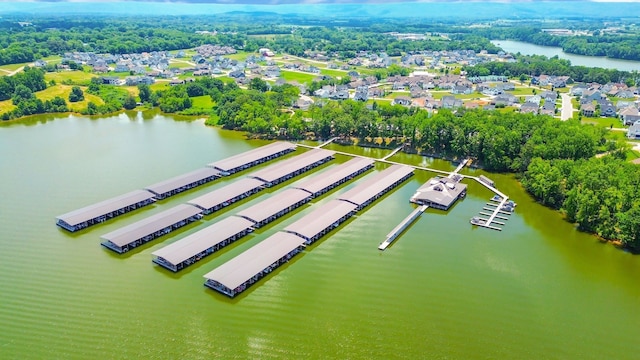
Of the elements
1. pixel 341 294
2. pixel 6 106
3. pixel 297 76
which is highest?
pixel 297 76

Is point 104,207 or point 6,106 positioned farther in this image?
point 6,106

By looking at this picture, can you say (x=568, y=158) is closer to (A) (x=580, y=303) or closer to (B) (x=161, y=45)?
(A) (x=580, y=303)

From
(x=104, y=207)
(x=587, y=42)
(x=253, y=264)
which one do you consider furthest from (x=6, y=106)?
(x=587, y=42)

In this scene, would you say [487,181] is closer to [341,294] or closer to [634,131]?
[341,294]

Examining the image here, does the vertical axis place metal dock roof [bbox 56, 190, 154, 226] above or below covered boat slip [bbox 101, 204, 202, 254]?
above

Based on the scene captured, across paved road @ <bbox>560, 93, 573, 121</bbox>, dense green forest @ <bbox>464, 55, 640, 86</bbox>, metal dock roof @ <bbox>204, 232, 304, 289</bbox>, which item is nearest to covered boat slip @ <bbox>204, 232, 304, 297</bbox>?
metal dock roof @ <bbox>204, 232, 304, 289</bbox>

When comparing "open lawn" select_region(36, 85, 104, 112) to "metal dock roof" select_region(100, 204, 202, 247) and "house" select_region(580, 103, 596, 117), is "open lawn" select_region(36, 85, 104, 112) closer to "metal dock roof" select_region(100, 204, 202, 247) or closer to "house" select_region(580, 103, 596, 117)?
"metal dock roof" select_region(100, 204, 202, 247)

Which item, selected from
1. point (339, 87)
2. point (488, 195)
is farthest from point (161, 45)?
point (488, 195)
